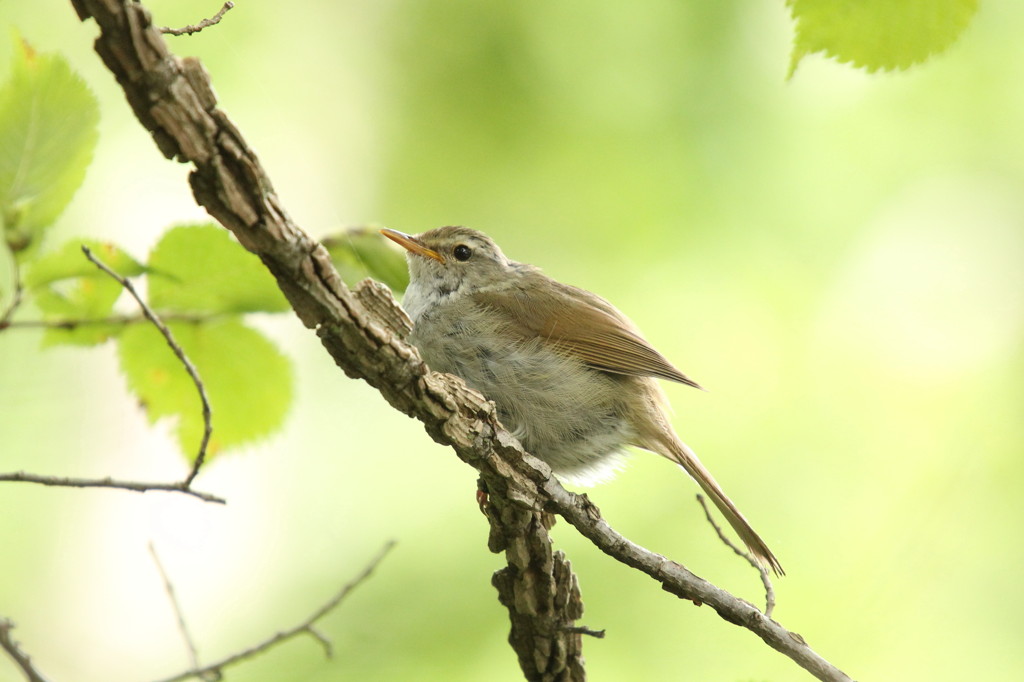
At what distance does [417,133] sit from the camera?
18.6 feet

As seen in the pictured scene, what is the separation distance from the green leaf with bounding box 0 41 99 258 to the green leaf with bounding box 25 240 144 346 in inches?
5.7

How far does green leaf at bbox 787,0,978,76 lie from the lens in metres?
1.45

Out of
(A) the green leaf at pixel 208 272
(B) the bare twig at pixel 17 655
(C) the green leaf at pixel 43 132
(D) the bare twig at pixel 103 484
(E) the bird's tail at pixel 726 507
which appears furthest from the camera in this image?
(E) the bird's tail at pixel 726 507

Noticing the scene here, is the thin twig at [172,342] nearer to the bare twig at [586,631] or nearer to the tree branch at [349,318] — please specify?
the tree branch at [349,318]

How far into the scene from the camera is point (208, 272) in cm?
250

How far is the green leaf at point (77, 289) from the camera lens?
90.6 inches

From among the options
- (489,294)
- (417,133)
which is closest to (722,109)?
(417,133)

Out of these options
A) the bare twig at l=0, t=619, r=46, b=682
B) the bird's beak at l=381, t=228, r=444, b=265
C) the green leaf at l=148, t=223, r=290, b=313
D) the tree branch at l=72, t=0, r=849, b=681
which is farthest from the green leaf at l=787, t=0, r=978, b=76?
the bird's beak at l=381, t=228, r=444, b=265

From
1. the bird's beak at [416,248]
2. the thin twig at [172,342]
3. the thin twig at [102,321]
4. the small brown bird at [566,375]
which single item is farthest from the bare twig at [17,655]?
the bird's beak at [416,248]

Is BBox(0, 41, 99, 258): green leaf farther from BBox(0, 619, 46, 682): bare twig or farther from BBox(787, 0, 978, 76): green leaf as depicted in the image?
BBox(787, 0, 978, 76): green leaf

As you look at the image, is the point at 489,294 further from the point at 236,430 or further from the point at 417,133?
the point at 417,133

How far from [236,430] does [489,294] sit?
1.22 meters

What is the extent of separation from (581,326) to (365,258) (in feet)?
3.13

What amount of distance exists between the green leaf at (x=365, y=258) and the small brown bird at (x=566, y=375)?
1.33 feet
